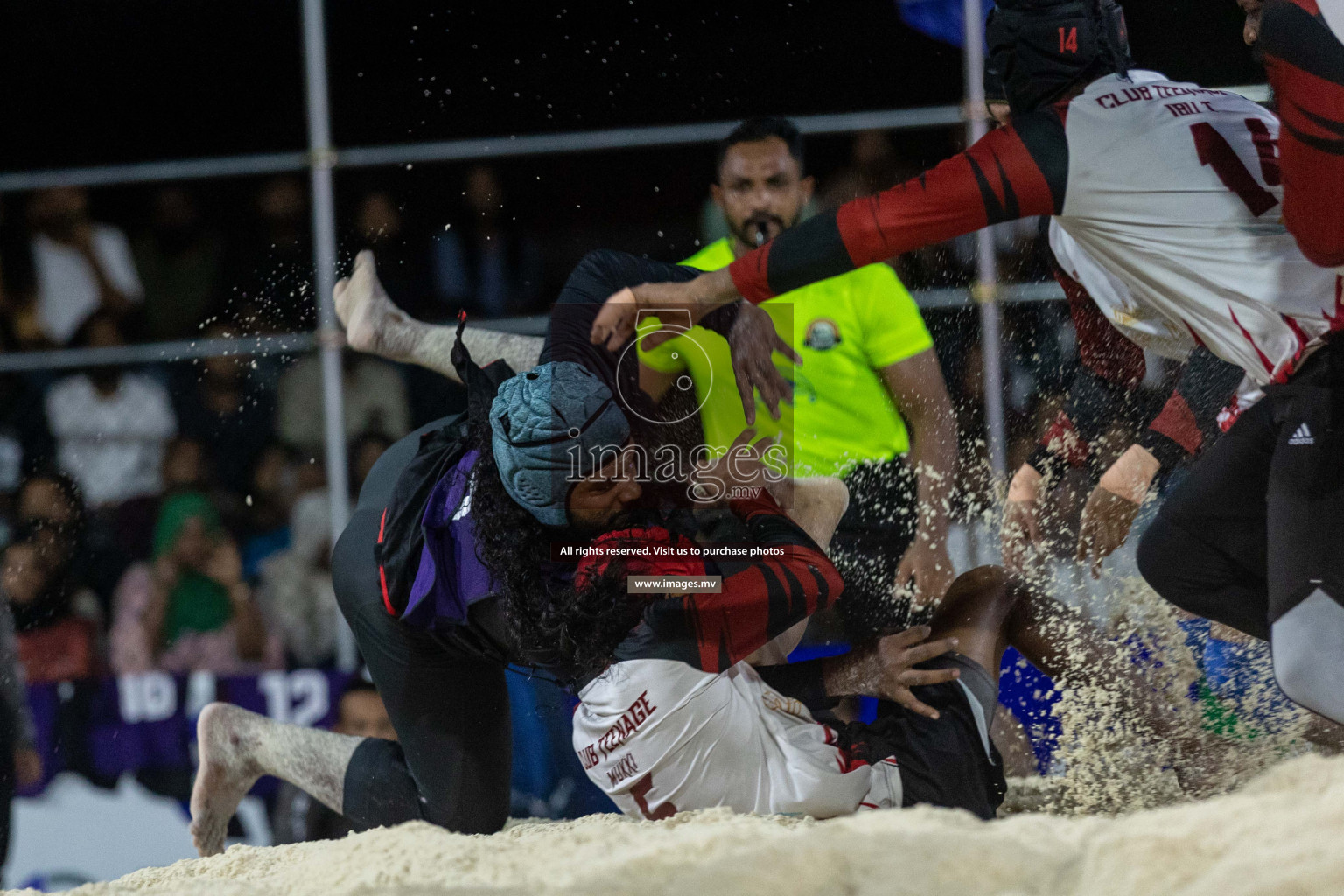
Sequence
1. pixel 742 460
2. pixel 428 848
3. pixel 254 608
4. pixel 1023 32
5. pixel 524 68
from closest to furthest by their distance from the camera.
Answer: pixel 428 848
pixel 1023 32
pixel 742 460
pixel 524 68
pixel 254 608

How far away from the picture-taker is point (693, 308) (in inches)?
87.5

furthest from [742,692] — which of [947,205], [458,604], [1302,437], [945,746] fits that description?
[1302,437]

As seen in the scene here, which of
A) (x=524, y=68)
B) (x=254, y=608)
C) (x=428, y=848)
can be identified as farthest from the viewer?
(x=254, y=608)

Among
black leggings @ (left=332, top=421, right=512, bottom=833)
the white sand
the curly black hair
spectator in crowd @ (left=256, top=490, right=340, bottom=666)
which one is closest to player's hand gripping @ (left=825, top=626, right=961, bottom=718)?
the white sand

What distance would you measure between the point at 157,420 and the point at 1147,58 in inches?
106

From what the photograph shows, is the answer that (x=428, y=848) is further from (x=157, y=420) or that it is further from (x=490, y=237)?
(x=157, y=420)

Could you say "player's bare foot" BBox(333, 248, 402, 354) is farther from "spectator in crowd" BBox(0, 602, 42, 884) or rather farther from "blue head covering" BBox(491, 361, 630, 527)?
"spectator in crowd" BBox(0, 602, 42, 884)

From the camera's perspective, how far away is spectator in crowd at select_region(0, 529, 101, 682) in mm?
3002

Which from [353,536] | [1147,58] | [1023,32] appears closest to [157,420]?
[353,536]

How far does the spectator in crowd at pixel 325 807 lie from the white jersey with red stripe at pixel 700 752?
2.90 ft

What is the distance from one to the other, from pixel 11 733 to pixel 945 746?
2326 millimetres

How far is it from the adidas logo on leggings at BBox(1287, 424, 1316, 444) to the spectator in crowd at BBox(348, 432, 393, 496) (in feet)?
6.76

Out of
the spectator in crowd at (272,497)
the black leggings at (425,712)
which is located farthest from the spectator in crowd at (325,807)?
the spectator in crowd at (272,497)

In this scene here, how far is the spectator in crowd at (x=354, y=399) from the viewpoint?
291 centimetres
